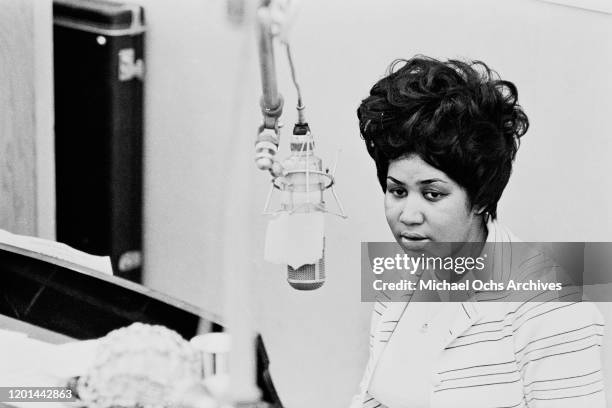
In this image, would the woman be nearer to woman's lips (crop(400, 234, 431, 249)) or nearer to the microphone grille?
woman's lips (crop(400, 234, 431, 249))

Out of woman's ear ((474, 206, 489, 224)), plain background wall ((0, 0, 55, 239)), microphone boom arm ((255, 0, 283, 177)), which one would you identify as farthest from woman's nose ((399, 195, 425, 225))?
plain background wall ((0, 0, 55, 239))

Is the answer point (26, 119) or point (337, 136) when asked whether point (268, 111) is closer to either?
point (337, 136)

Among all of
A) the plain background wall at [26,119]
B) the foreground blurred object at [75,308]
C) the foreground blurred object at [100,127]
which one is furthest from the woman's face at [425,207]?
the plain background wall at [26,119]

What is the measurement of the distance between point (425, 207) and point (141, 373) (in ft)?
1.81

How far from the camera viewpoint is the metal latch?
1.43 m

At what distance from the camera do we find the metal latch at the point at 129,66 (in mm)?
1433

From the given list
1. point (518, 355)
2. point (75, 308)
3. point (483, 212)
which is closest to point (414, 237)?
point (483, 212)

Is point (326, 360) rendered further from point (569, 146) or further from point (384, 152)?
point (569, 146)

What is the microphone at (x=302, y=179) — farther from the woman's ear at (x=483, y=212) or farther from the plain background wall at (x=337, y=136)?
the woman's ear at (x=483, y=212)

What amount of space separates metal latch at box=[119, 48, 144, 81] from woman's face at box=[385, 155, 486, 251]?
1.62ft

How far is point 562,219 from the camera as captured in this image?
143cm

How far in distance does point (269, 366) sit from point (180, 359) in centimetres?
24

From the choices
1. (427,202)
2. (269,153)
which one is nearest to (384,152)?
(427,202)

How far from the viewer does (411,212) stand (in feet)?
4.47
